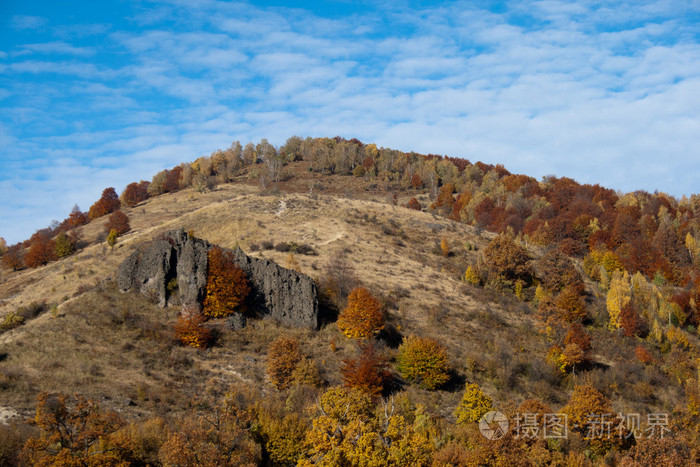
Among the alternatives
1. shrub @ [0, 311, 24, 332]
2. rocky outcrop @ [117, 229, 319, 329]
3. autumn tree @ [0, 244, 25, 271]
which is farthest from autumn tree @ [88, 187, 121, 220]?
shrub @ [0, 311, 24, 332]

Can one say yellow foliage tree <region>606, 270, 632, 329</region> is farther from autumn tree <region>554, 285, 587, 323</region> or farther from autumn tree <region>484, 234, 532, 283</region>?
autumn tree <region>484, 234, 532, 283</region>

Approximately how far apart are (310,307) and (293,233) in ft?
83.6

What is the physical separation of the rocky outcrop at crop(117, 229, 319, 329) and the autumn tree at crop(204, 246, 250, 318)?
0.71 meters

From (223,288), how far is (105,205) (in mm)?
79453

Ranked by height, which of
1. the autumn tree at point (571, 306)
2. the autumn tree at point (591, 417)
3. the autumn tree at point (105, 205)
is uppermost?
the autumn tree at point (105, 205)

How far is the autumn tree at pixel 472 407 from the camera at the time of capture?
3331cm

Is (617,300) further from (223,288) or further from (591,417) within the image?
(223,288)

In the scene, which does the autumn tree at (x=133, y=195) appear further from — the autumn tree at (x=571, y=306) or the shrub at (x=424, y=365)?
the autumn tree at (x=571, y=306)

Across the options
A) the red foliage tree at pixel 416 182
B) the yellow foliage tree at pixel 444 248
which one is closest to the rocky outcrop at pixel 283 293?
the yellow foliage tree at pixel 444 248

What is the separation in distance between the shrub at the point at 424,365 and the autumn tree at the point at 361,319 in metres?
4.47

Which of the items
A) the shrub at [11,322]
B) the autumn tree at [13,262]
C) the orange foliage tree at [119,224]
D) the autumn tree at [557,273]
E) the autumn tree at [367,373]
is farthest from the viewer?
the orange foliage tree at [119,224]

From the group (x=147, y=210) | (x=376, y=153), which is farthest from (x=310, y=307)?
(x=376, y=153)

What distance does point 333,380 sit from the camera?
38500mm

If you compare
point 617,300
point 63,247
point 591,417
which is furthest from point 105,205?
point 591,417
